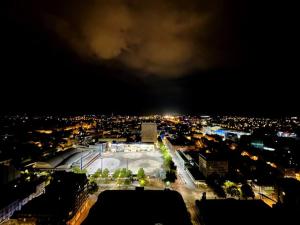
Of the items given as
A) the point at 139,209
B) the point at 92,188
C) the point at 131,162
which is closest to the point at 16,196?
the point at 92,188

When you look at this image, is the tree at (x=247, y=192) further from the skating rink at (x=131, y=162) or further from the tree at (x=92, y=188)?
the tree at (x=92, y=188)

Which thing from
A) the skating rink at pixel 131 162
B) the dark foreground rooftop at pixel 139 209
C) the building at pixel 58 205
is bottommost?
the skating rink at pixel 131 162

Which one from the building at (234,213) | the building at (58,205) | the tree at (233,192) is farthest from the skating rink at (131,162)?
the building at (234,213)

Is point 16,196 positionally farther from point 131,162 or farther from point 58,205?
point 131,162

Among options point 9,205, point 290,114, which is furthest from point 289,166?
point 290,114

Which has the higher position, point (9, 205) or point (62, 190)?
point (62, 190)

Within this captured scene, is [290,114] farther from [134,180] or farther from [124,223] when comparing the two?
[124,223]

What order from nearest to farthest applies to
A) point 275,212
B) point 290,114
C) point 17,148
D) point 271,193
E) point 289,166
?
point 275,212 → point 271,193 → point 289,166 → point 17,148 → point 290,114
